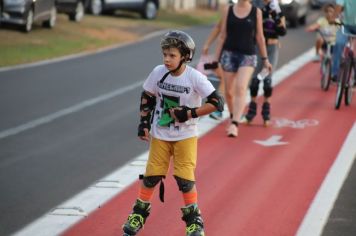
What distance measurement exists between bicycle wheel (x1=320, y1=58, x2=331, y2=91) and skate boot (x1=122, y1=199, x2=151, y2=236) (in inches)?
415

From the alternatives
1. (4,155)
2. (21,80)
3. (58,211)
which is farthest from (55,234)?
(21,80)

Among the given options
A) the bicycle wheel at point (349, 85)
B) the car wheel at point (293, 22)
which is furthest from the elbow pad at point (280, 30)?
the car wheel at point (293, 22)

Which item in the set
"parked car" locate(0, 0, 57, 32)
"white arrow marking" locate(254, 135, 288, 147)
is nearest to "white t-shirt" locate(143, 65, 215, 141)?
"white arrow marking" locate(254, 135, 288, 147)

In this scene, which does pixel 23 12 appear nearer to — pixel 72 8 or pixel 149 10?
pixel 72 8

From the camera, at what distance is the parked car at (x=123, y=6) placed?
1414 inches

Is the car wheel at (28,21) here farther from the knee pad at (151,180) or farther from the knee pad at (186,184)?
the knee pad at (186,184)

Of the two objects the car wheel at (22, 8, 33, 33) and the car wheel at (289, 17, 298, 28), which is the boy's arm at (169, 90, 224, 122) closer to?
the car wheel at (22, 8, 33, 33)

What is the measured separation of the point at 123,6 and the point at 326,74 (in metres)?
18.7

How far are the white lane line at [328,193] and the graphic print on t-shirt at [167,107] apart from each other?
4.73 feet

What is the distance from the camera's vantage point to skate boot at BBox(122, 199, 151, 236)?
781cm

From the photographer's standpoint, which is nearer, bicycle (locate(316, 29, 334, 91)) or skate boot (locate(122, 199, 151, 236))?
skate boot (locate(122, 199, 151, 236))

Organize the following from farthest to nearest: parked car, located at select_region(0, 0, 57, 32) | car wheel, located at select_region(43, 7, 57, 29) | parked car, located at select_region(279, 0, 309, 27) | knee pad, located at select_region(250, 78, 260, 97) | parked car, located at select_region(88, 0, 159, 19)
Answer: parked car, located at select_region(279, 0, 309, 27)
parked car, located at select_region(88, 0, 159, 19)
car wheel, located at select_region(43, 7, 57, 29)
parked car, located at select_region(0, 0, 57, 32)
knee pad, located at select_region(250, 78, 260, 97)

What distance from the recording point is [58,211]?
8.86 meters

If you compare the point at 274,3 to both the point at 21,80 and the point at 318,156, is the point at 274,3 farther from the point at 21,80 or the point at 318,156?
the point at 21,80
